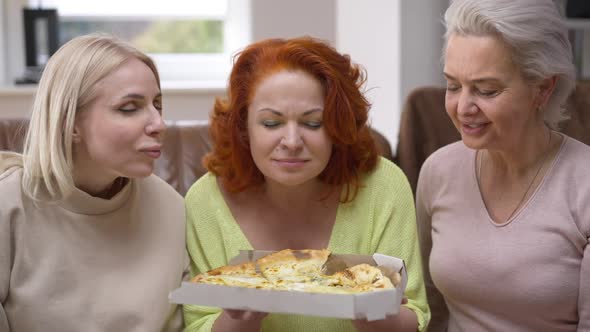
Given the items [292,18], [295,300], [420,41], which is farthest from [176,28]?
[295,300]

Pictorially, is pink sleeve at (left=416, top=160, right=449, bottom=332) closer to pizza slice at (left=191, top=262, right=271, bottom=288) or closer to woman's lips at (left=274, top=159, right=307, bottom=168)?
woman's lips at (left=274, top=159, right=307, bottom=168)

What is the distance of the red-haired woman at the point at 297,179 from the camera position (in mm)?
1686

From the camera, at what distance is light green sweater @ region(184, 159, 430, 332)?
176 cm

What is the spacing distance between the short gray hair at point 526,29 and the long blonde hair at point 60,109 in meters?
0.73

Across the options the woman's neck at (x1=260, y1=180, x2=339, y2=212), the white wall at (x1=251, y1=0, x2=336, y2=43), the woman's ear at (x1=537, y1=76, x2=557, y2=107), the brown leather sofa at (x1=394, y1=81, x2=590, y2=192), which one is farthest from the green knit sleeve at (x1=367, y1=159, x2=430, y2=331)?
the white wall at (x1=251, y1=0, x2=336, y2=43)

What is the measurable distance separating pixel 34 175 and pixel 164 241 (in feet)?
1.05

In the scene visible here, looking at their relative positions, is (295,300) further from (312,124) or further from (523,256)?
(523,256)

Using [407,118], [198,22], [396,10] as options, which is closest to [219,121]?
[407,118]

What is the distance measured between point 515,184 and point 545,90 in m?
0.22

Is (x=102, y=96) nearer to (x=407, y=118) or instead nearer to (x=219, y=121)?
(x=219, y=121)

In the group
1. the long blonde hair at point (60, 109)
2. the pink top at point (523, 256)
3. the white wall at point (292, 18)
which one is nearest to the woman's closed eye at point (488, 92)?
the pink top at point (523, 256)

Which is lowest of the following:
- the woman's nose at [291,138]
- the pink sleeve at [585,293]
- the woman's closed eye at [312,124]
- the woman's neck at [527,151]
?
the pink sleeve at [585,293]

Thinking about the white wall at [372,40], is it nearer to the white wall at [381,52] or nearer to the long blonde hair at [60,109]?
the white wall at [381,52]

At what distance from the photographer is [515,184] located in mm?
1781
